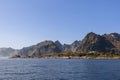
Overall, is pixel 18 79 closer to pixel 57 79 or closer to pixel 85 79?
pixel 57 79

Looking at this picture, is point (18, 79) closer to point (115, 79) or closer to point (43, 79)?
point (43, 79)

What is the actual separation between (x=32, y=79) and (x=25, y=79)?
2612 millimetres

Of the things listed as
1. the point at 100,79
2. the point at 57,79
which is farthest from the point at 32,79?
the point at 100,79

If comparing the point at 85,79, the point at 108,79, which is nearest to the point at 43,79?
the point at 85,79

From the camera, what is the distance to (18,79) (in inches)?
3723

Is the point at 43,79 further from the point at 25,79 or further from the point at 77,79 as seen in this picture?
the point at 77,79

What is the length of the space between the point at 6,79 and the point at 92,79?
1276 inches

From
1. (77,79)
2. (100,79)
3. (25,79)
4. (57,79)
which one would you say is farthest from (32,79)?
(100,79)

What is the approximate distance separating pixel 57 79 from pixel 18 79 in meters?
14.8

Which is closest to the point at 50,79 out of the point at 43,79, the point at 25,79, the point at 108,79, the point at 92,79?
the point at 43,79

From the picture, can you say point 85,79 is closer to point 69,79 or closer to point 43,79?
point 69,79

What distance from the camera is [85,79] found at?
93.9m

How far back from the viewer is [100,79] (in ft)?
305

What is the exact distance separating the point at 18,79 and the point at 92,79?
27766mm
